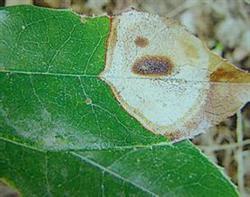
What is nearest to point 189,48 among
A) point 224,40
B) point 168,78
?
point 168,78

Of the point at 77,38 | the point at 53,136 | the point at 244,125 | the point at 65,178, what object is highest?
the point at 77,38

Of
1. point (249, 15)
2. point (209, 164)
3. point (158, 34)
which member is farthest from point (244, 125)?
point (158, 34)

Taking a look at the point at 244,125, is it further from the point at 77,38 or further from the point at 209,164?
the point at 77,38

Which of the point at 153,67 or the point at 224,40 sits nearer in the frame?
the point at 153,67

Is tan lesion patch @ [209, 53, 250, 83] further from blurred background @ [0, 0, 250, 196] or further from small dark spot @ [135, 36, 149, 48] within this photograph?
blurred background @ [0, 0, 250, 196]

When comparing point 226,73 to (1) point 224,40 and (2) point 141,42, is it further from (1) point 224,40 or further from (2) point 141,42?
(1) point 224,40
